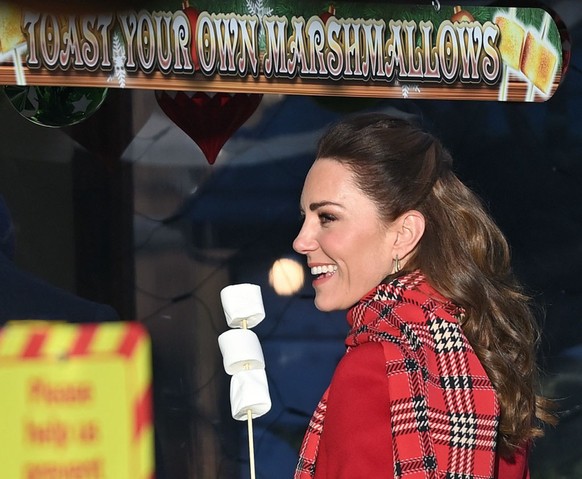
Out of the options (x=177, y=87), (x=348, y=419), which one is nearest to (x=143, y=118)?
(x=177, y=87)

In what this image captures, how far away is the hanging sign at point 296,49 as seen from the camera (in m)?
3.23

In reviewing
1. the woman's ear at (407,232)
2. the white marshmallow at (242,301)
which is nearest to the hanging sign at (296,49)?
the white marshmallow at (242,301)

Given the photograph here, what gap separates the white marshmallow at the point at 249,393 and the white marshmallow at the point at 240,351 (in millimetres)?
22

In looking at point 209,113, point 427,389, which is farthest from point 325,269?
point 209,113

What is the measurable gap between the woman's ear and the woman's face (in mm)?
14

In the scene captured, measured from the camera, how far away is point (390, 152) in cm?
205

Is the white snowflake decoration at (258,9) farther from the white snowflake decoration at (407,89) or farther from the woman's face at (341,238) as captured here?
the woman's face at (341,238)

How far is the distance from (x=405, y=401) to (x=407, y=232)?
415 millimetres

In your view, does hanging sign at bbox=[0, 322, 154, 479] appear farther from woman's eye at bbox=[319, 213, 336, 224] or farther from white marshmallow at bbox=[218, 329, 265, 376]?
white marshmallow at bbox=[218, 329, 265, 376]

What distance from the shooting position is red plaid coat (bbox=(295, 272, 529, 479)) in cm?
169

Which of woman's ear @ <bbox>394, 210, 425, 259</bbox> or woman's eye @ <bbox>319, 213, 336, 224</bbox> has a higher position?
woman's eye @ <bbox>319, 213, 336, 224</bbox>

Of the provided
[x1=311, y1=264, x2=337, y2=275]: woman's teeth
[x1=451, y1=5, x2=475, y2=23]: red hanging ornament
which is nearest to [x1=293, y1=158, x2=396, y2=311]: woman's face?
[x1=311, y1=264, x2=337, y2=275]: woman's teeth

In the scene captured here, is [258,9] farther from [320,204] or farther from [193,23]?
[320,204]

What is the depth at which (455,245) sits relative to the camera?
79.1 inches
